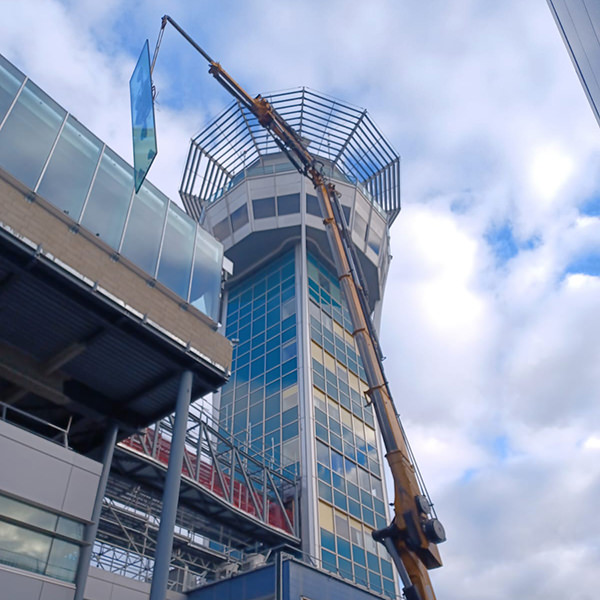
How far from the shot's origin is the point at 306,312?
45.1m

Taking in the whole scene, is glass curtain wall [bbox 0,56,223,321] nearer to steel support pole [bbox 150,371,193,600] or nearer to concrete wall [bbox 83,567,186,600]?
steel support pole [bbox 150,371,193,600]

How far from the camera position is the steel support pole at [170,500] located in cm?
1444

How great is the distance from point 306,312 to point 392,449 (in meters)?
24.8

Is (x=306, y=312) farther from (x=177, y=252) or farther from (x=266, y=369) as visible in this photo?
(x=177, y=252)

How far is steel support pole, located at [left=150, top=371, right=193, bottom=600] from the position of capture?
14.4 meters

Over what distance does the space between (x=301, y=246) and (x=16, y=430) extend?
38.4 metres

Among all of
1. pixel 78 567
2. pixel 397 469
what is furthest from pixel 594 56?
pixel 78 567

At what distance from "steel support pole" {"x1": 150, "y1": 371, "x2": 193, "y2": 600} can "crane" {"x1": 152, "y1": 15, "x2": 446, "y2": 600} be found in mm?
6402

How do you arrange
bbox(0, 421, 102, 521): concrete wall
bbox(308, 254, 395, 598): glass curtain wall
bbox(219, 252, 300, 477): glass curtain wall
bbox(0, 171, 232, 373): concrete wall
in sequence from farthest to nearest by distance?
bbox(219, 252, 300, 477): glass curtain wall
bbox(308, 254, 395, 598): glass curtain wall
bbox(0, 171, 232, 373): concrete wall
bbox(0, 421, 102, 521): concrete wall

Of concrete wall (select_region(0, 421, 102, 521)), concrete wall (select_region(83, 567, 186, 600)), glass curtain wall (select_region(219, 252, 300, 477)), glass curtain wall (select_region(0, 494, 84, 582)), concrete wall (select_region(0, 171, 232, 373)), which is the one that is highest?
glass curtain wall (select_region(219, 252, 300, 477))

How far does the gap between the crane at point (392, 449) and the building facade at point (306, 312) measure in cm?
1112

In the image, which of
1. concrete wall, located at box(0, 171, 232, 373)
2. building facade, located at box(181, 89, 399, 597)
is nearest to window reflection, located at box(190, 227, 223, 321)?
concrete wall, located at box(0, 171, 232, 373)

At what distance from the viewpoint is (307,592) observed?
22922 mm

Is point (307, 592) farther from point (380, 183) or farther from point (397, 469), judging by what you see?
point (380, 183)
